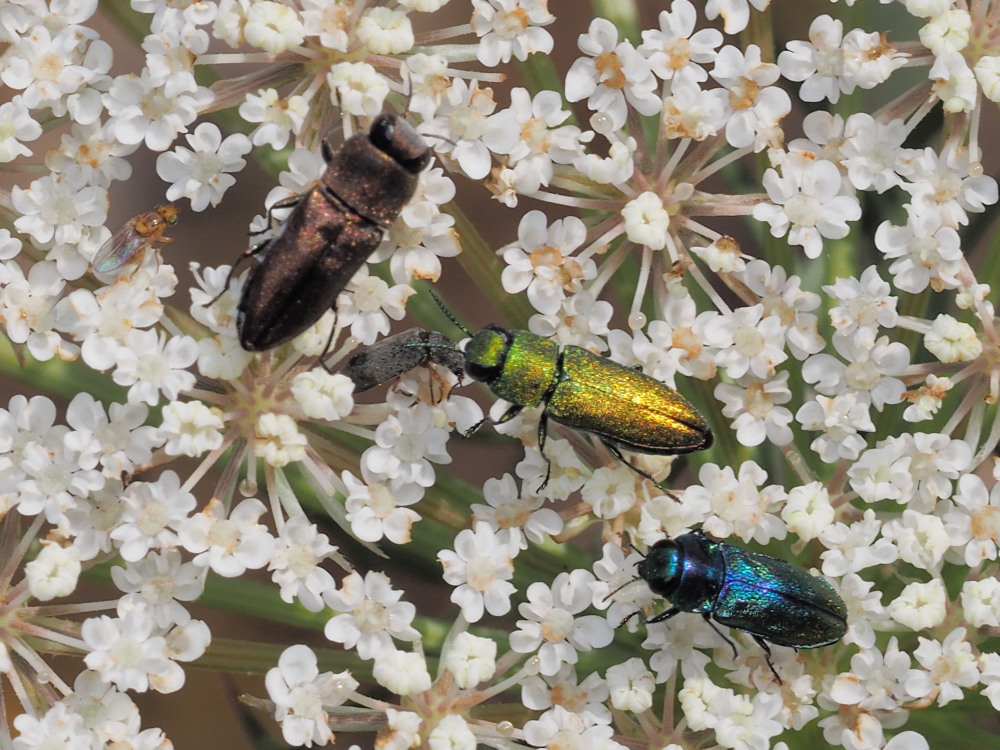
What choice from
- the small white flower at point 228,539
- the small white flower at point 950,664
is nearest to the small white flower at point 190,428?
the small white flower at point 228,539

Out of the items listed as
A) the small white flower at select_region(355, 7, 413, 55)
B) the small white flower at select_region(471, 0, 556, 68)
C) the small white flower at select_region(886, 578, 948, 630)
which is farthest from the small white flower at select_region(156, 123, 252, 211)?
the small white flower at select_region(886, 578, 948, 630)

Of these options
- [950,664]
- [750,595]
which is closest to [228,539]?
[750,595]

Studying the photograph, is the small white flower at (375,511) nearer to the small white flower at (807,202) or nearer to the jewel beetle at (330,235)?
the jewel beetle at (330,235)

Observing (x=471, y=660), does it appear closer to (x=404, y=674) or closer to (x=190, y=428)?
(x=404, y=674)

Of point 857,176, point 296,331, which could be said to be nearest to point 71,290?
point 296,331

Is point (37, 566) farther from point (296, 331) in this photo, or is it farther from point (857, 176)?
point (857, 176)

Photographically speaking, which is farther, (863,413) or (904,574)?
(904,574)
